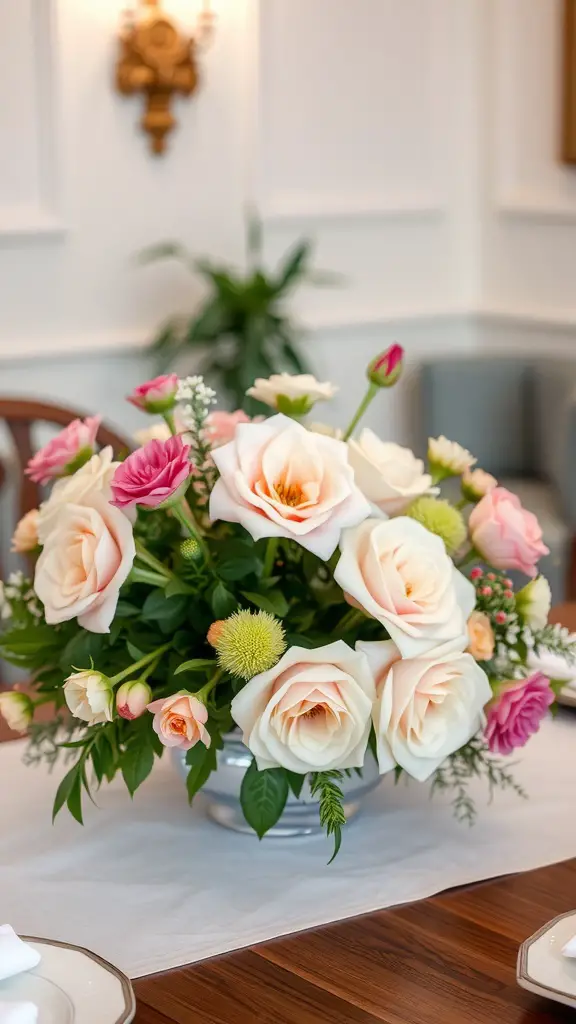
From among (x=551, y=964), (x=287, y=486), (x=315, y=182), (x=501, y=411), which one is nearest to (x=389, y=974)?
(x=551, y=964)

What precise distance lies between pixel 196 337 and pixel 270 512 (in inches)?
104

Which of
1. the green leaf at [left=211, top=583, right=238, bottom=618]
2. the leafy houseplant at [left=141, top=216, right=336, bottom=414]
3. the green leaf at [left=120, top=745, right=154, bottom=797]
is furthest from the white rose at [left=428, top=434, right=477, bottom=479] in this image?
the leafy houseplant at [left=141, top=216, right=336, bottom=414]

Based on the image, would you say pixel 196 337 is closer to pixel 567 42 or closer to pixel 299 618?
pixel 567 42

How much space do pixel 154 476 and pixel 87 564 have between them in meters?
0.09

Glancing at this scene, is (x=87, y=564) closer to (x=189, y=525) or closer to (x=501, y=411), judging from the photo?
(x=189, y=525)

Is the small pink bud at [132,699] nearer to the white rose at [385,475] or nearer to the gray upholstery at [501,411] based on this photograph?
the white rose at [385,475]

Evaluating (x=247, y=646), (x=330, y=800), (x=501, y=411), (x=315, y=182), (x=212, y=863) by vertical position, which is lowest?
(x=501, y=411)

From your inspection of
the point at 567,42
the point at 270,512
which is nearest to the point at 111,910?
the point at 270,512

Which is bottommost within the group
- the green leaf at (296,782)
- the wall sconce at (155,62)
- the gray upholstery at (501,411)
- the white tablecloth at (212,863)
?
the gray upholstery at (501,411)

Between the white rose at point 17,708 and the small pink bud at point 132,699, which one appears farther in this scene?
the white rose at point 17,708

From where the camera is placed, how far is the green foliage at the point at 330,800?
1.01 meters

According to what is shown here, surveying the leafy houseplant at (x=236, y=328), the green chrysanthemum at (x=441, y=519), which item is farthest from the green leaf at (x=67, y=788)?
the leafy houseplant at (x=236, y=328)

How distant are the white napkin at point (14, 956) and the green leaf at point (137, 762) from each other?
0.18m

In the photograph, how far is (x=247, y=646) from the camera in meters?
1.02
